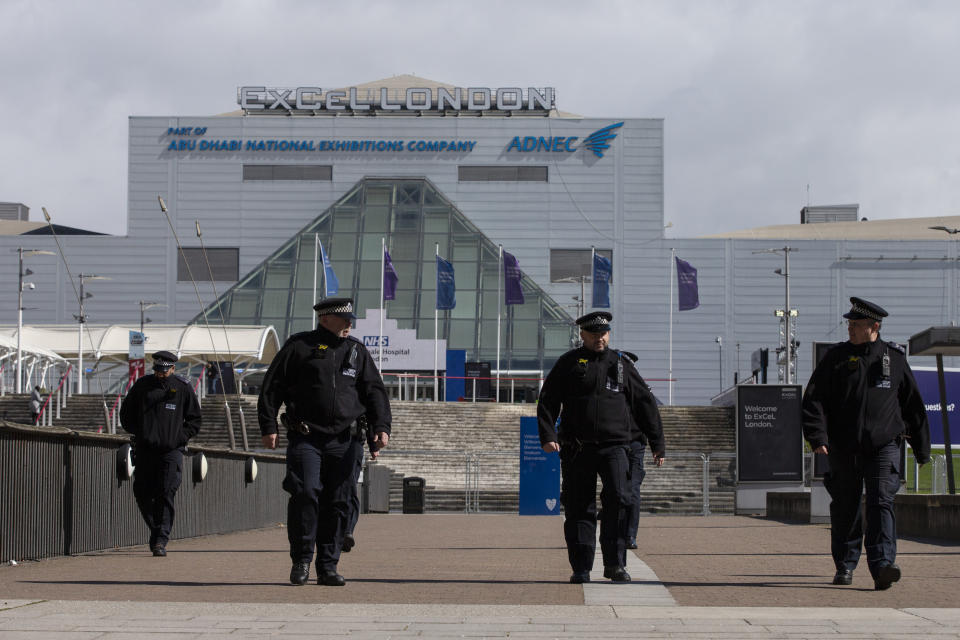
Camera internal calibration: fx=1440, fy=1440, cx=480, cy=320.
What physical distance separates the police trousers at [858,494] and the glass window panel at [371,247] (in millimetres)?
59338

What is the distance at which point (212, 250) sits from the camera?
7394 centimetres

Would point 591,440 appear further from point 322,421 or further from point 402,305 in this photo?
point 402,305

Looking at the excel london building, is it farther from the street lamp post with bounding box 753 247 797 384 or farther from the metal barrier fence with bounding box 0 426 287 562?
the metal barrier fence with bounding box 0 426 287 562

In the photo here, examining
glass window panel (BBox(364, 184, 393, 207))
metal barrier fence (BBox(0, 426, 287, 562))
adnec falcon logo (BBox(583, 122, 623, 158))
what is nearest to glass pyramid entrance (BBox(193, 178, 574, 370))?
glass window panel (BBox(364, 184, 393, 207))

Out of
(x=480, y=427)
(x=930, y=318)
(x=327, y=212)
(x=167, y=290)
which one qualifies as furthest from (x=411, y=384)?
(x=930, y=318)

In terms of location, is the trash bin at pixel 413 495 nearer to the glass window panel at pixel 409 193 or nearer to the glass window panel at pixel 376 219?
the glass window panel at pixel 376 219

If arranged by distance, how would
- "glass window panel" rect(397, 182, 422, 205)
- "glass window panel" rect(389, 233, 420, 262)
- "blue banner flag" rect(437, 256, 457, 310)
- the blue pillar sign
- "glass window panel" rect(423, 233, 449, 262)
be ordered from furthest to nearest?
1. "glass window panel" rect(397, 182, 422, 205)
2. "glass window panel" rect(389, 233, 420, 262)
3. "glass window panel" rect(423, 233, 449, 262)
4. "blue banner flag" rect(437, 256, 457, 310)
5. the blue pillar sign

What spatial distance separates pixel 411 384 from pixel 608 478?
58.7 metres

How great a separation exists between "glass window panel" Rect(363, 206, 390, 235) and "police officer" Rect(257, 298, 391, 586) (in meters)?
61.0

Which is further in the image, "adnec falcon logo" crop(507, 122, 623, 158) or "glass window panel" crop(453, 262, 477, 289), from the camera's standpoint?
"adnec falcon logo" crop(507, 122, 623, 158)

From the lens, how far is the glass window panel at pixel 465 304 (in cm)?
6562

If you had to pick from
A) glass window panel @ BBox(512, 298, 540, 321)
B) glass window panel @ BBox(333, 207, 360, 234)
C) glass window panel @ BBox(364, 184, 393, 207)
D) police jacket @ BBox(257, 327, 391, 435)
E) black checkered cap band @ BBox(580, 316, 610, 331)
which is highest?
glass window panel @ BBox(364, 184, 393, 207)

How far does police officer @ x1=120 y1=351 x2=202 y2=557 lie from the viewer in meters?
10.5

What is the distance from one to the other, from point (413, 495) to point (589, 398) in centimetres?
2291
